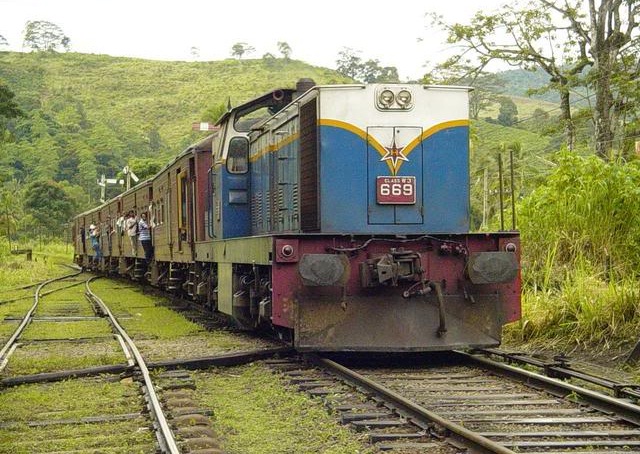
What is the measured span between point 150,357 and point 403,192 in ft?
9.74

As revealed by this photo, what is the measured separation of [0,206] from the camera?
4444 cm

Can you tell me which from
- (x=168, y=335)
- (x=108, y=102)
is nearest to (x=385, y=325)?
(x=168, y=335)

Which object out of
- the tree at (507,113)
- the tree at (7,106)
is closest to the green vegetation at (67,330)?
the tree at (7,106)

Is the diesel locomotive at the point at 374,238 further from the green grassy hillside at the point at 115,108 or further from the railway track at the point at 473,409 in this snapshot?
the green grassy hillside at the point at 115,108

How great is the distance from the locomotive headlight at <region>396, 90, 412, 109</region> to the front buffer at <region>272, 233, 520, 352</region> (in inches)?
53.2

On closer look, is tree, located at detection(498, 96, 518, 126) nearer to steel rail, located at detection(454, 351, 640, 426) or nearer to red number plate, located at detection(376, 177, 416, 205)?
red number plate, located at detection(376, 177, 416, 205)

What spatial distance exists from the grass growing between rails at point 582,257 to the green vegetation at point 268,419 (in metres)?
3.30

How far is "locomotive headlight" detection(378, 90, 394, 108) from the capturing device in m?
8.38

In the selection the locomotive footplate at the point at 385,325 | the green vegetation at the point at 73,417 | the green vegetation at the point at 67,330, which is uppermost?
the locomotive footplate at the point at 385,325

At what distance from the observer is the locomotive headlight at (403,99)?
841 centimetres

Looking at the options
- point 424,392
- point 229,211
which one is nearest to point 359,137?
point 424,392

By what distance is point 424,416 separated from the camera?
543 cm

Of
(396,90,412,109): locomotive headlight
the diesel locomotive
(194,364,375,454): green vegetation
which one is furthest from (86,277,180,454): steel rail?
(396,90,412,109): locomotive headlight

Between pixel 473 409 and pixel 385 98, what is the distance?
11.6ft
